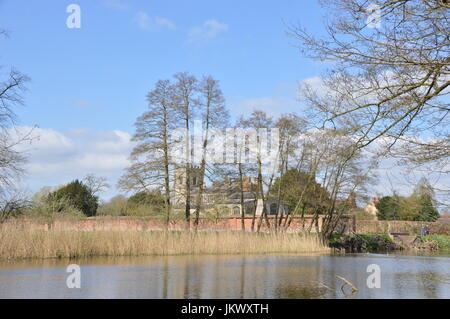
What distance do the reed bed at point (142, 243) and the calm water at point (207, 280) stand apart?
0.98 m

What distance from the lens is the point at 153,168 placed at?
25.8 meters

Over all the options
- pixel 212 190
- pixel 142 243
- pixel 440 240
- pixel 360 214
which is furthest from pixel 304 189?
pixel 142 243

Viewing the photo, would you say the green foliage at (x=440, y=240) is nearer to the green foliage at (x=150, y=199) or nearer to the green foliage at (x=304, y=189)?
the green foliage at (x=304, y=189)

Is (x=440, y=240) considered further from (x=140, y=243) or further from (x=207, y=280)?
(x=207, y=280)

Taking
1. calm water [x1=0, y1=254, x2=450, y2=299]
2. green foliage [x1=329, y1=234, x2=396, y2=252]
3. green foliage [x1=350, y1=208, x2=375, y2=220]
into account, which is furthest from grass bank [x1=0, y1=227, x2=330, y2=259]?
green foliage [x1=350, y1=208, x2=375, y2=220]

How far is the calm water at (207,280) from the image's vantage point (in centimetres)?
938

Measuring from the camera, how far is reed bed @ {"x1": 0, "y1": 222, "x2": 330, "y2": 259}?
15.2 m

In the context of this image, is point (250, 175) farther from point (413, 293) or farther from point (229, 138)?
point (413, 293)

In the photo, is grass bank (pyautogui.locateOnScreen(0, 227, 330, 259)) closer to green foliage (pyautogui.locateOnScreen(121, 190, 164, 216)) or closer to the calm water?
the calm water

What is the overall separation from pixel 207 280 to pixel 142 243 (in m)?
7.20

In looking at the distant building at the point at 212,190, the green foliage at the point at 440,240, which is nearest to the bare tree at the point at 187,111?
the distant building at the point at 212,190

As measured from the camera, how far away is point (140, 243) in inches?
699
